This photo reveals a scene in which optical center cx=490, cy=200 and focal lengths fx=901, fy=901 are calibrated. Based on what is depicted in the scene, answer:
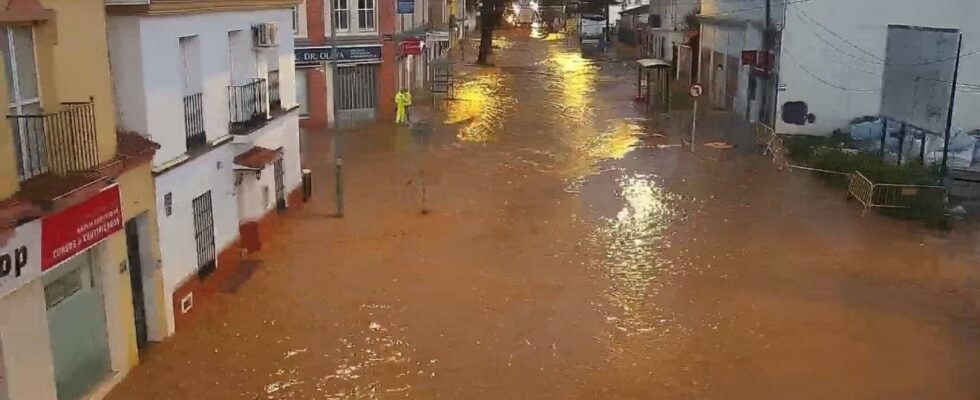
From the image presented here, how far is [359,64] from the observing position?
1387 inches

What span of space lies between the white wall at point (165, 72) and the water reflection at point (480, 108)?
15.5 m

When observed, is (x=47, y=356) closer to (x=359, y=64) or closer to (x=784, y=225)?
(x=784, y=225)

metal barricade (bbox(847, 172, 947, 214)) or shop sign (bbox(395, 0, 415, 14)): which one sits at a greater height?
shop sign (bbox(395, 0, 415, 14))

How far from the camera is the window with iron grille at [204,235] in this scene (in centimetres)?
1488

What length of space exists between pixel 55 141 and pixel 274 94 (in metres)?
9.46

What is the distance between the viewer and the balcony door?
32.0 ft

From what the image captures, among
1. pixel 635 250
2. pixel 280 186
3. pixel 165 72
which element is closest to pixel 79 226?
pixel 165 72

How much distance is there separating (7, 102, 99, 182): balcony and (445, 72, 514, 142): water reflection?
20.7m

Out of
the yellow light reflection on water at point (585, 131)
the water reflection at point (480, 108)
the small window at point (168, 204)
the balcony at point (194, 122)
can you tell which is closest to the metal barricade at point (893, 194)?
the yellow light reflection on water at point (585, 131)

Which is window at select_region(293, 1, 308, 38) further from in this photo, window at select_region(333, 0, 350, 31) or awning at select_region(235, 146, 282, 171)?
awning at select_region(235, 146, 282, 171)

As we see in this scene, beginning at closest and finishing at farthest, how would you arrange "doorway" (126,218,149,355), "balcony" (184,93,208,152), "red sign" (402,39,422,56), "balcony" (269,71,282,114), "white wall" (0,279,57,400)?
"white wall" (0,279,57,400) → "doorway" (126,218,149,355) → "balcony" (184,93,208,152) → "balcony" (269,71,282,114) → "red sign" (402,39,422,56)

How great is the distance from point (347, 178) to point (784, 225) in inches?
453

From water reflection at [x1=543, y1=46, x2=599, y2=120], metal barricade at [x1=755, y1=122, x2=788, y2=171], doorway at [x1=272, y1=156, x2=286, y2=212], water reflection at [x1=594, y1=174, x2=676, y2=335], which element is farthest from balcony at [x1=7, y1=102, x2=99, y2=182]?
water reflection at [x1=543, y1=46, x2=599, y2=120]

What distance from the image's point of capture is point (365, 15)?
115 feet
